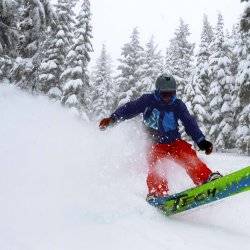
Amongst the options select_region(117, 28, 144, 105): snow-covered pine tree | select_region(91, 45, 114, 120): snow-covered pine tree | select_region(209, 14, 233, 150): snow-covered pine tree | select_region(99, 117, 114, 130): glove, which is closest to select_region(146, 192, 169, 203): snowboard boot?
select_region(99, 117, 114, 130): glove

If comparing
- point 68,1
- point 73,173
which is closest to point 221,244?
point 73,173

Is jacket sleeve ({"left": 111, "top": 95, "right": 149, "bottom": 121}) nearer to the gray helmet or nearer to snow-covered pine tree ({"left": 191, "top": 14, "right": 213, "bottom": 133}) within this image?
the gray helmet

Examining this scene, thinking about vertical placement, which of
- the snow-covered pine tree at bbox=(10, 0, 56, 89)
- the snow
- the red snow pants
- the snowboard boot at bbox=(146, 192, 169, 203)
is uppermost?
the red snow pants

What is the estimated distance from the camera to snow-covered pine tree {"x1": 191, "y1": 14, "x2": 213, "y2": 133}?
3706 cm

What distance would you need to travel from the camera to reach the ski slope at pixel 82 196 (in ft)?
13.0

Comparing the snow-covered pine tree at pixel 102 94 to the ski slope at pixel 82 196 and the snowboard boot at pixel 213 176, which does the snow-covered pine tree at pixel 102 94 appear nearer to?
the ski slope at pixel 82 196

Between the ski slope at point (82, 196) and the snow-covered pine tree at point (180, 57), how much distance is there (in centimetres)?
3271

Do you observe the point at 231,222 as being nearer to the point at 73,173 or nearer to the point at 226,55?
the point at 73,173

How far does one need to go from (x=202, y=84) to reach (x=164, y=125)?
1251 inches

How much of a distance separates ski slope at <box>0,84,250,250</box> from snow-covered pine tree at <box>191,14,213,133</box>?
93.5 feet

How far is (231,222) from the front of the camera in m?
5.75

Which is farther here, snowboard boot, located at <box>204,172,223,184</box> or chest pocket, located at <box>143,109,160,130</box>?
chest pocket, located at <box>143,109,160,130</box>

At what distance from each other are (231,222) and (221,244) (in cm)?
141

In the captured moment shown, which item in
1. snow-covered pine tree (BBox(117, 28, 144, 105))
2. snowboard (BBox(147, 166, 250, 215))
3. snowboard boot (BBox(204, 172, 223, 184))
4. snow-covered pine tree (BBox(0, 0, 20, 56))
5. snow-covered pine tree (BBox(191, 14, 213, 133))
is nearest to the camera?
snowboard (BBox(147, 166, 250, 215))
